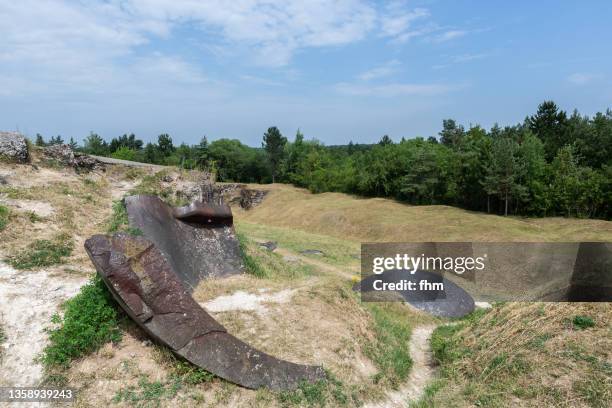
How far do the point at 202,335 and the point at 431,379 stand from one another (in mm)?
3807

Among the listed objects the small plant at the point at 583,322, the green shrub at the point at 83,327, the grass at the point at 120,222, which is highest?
the grass at the point at 120,222

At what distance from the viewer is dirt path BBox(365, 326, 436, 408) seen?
5.96 metres

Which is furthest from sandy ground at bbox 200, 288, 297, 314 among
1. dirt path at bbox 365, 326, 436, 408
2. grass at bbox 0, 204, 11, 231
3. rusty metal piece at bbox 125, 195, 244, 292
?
grass at bbox 0, 204, 11, 231

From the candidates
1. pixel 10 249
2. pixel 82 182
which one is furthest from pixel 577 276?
pixel 82 182

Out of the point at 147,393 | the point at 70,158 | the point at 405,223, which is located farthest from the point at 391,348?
the point at 405,223

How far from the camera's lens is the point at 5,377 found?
470 centimetres

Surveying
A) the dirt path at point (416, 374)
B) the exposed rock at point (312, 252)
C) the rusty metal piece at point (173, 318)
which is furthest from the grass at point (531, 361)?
the exposed rock at point (312, 252)

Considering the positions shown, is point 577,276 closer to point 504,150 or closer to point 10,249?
point 10,249

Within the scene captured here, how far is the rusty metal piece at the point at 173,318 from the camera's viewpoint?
502cm

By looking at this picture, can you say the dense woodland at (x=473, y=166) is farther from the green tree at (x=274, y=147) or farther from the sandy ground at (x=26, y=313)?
the sandy ground at (x=26, y=313)

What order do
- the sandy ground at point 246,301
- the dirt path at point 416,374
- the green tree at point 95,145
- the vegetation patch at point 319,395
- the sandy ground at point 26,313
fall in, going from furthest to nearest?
the green tree at point 95,145
the sandy ground at point 246,301
the dirt path at point 416,374
the vegetation patch at point 319,395
the sandy ground at point 26,313

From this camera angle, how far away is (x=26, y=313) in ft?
18.2

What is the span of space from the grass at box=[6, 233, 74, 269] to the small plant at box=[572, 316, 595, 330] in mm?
7867

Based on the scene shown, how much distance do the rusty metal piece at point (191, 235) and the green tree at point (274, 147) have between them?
5068 cm
